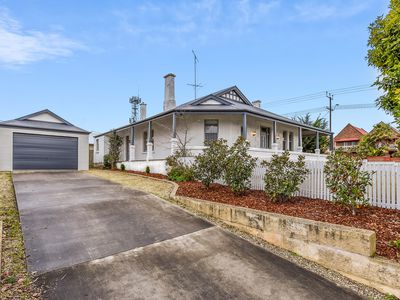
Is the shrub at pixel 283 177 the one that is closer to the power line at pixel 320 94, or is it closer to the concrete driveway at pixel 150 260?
the concrete driveway at pixel 150 260

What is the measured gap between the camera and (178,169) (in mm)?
11781

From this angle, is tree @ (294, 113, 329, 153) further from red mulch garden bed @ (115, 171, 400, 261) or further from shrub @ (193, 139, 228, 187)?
red mulch garden bed @ (115, 171, 400, 261)

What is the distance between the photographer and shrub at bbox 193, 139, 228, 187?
830 centimetres

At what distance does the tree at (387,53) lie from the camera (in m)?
6.58

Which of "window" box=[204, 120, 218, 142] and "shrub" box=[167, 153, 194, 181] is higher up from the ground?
"window" box=[204, 120, 218, 142]

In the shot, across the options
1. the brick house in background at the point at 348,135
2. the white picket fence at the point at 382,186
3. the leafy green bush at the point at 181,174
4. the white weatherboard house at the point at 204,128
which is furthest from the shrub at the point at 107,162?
the brick house in background at the point at 348,135

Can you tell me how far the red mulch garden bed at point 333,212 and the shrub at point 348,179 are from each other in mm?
319

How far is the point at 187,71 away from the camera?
2031 cm

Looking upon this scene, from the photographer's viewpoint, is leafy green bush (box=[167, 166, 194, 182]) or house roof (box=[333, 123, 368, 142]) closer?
leafy green bush (box=[167, 166, 194, 182])

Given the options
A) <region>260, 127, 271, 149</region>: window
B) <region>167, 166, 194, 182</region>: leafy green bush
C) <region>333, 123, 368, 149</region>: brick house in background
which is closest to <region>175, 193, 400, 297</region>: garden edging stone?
<region>167, 166, 194, 182</region>: leafy green bush

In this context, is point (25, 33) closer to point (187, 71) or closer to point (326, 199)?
point (187, 71)

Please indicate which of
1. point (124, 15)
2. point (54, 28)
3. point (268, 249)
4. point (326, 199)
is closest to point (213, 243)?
point (268, 249)

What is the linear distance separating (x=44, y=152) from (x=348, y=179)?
710 inches

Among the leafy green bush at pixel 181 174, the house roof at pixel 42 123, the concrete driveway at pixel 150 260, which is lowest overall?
the concrete driveway at pixel 150 260
